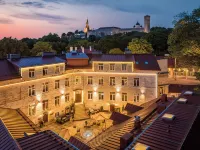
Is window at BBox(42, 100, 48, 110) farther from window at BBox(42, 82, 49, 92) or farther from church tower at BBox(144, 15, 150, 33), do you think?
church tower at BBox(144, 15, 150, 33)

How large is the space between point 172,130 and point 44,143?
7175 millimetres

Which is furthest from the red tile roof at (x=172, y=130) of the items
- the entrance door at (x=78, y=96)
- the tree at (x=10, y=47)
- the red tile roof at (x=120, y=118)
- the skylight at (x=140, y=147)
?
the tree at (x=10, y=47)

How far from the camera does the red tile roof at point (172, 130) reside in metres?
9.60

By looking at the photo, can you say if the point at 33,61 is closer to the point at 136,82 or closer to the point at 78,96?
the point at 78,96

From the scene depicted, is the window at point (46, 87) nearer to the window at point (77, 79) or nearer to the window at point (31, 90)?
the window at point (31, 90)

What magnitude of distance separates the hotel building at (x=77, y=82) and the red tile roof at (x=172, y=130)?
16.5 meters

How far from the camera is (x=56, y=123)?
27828 mm

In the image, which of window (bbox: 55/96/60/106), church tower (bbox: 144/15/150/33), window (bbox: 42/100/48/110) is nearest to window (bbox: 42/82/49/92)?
window (bbox: 42/100/48/110)

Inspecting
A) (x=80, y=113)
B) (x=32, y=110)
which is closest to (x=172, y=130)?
(x=32, y=110)

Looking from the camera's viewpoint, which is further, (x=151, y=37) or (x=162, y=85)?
(x=151, y=37)

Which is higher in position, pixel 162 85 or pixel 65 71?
pixel 65 71

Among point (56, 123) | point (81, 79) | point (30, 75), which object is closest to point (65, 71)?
point (81, 79)

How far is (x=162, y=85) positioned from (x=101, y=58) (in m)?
11.5

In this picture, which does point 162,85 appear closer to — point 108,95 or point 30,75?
point 108,95
